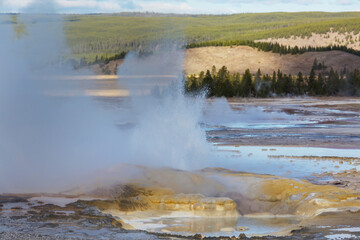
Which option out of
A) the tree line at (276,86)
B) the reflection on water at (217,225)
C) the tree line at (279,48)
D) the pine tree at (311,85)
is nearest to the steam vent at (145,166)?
the reflection on water at (217,225)

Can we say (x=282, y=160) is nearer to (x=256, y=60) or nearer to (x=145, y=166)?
(x=145, y=166)

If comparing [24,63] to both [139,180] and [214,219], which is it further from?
[214,219]

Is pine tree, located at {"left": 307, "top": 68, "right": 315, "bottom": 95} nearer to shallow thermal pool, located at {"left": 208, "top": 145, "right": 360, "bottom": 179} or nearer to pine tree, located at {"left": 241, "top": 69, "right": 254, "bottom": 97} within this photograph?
pine tree, located at {"left": 241, "top": 69, "right": 254, "bottom": 97}

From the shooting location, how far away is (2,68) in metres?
12.9

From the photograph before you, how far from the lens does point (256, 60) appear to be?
3745 inches

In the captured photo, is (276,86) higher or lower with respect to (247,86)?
lower

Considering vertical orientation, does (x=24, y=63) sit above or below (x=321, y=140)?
above

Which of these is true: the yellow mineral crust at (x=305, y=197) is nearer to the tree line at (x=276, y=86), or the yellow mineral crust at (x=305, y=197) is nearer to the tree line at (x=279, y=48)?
the tree line at (x=276, y=86)

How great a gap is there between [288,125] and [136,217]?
20.4m

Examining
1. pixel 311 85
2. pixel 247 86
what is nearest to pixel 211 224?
pixel 247 86

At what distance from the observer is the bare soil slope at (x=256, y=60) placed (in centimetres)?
9119

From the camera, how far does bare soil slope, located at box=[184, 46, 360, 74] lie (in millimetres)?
91188

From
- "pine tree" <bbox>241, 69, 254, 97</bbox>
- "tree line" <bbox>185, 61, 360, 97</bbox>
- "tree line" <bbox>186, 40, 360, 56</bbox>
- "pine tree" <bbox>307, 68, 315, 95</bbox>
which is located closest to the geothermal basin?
"tree line" <bbox>185, 61, 360, 97</bbox>

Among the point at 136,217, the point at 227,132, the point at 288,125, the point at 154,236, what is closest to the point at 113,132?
the point at 136,217
